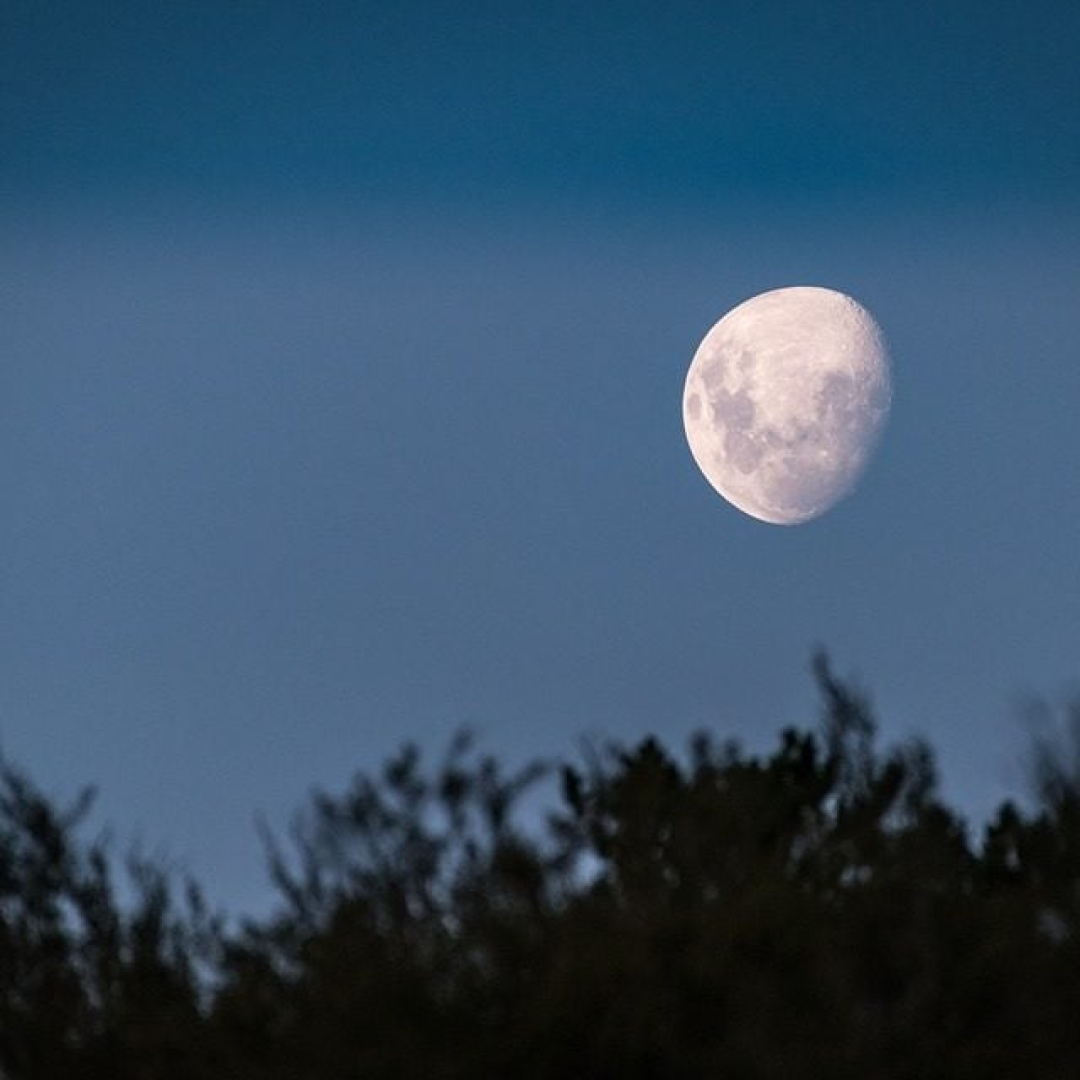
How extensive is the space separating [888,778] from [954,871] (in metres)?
5.39

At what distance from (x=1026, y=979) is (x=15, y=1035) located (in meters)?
10.7

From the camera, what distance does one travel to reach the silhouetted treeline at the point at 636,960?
57.8 ft

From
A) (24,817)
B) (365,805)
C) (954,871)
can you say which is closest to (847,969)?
(954,871)

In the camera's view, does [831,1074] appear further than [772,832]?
No

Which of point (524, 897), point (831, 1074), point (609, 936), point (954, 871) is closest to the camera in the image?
point (831, 1074)

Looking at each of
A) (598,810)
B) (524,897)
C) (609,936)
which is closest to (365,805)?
(598,810)

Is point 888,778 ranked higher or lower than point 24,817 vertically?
lower

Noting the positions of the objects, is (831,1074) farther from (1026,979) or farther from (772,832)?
(772,832)

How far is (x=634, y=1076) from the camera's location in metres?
18.0

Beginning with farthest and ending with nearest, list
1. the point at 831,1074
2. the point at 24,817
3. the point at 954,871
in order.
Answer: the point at 24,817, the point at 954,871, the point at 831,1074

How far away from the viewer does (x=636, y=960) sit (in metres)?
18.0

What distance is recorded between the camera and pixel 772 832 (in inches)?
1042

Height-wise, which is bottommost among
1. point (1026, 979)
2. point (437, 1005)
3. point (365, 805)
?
point (1026, 979)

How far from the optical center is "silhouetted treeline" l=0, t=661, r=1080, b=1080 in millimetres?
17625
